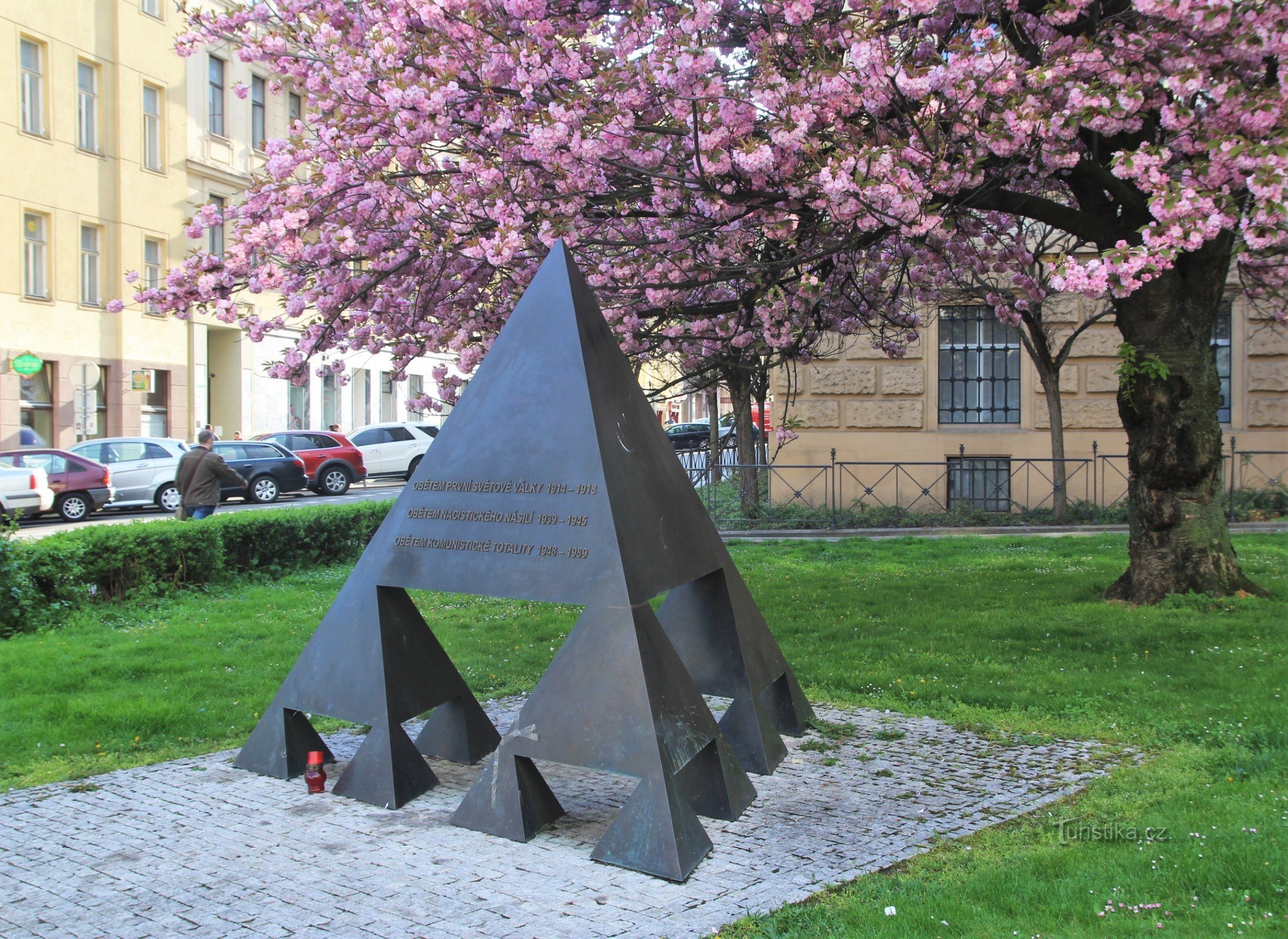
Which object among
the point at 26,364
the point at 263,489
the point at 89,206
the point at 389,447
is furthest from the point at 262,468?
the point at 89,206

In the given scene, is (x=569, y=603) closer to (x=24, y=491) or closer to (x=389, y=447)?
(x=24, y=491)

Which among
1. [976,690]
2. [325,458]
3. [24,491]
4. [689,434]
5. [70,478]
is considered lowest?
[976,690]

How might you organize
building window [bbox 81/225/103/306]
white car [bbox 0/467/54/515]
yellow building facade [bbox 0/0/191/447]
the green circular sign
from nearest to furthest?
white car [bbox 0/467/54/515], the green circular sign, yellow building facade [bbox 0/0/191/447], building window [bbox 81/225/103/306]

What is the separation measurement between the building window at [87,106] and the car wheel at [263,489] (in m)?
11.7

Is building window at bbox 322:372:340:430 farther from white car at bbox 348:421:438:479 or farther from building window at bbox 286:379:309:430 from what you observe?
white car at bbox 348:421:438:479

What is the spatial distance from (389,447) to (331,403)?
11315mm

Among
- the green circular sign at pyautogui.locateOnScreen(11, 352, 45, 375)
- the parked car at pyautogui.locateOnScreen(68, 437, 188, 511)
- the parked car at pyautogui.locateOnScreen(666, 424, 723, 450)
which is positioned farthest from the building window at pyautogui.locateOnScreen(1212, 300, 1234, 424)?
the green circular sign at pyautogui.locateOnScreen(11, 352, 45, 375)

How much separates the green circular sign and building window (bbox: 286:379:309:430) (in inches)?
458

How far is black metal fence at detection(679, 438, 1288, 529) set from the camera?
16016 mm

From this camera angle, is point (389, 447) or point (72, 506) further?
point (389, 447)

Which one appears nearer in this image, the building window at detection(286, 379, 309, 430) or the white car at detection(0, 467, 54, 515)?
the white car at detection(0, 467, 54, 515)

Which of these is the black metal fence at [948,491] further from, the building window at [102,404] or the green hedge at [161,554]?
the building window at [102,404]

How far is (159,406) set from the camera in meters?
32.2

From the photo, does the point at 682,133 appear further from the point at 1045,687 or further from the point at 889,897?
the point at 889,897
